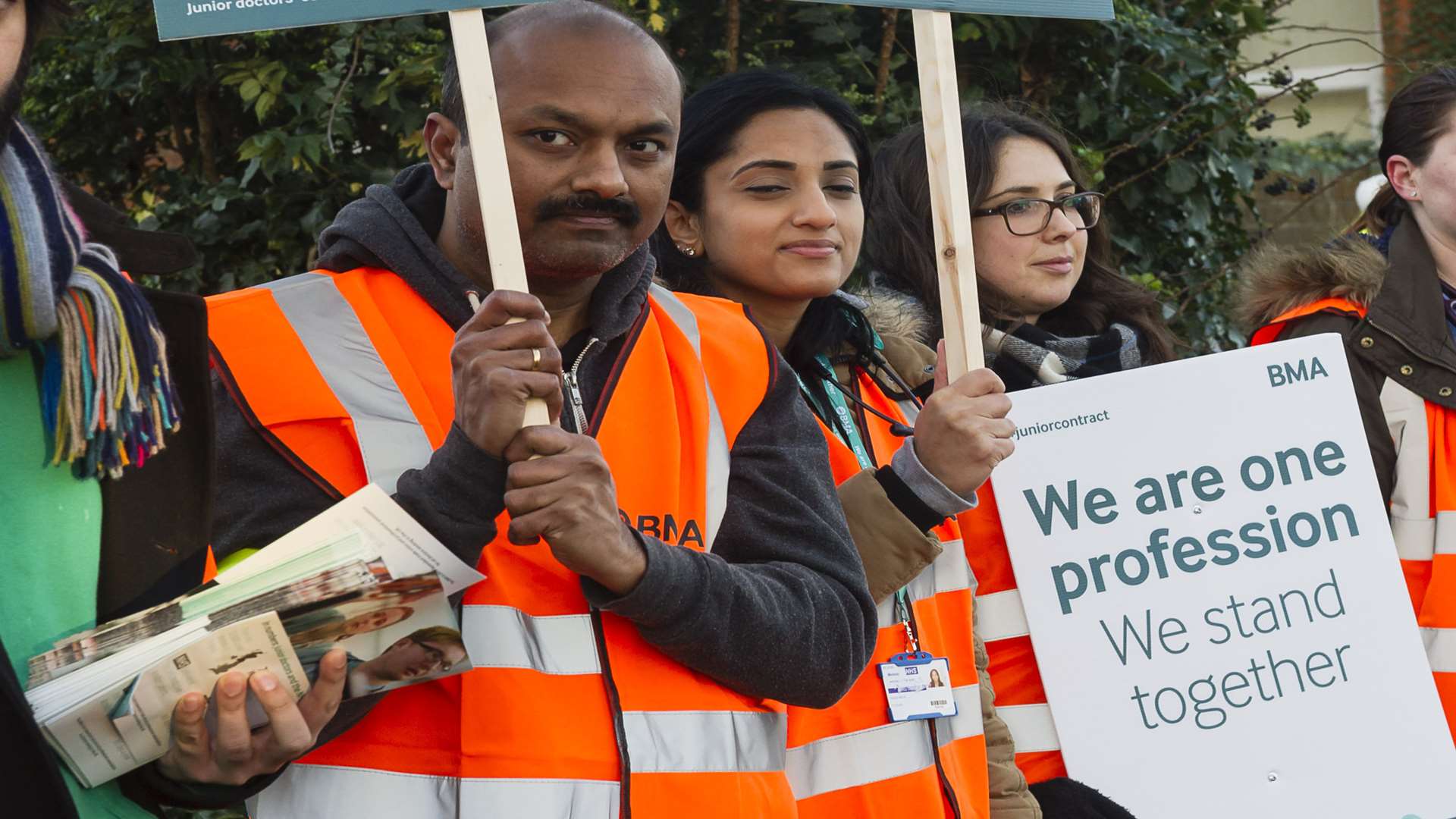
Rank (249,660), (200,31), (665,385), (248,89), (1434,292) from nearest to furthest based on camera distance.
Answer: (249,660), (200,31), (665,385), (1434,292), (248,89)

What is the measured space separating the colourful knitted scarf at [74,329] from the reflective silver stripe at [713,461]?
0.80 m

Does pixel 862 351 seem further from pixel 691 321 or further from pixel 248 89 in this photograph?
pixel 248 89

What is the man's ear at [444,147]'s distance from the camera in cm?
254

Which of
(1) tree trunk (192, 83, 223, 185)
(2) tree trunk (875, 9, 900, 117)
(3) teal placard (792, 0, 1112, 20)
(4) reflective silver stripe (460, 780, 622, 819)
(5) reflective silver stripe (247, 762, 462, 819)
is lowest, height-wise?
(4) reflective silver stripe (460, 780, 622, 819)

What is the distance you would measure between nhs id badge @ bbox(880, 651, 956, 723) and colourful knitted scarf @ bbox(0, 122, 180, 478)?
147 centimetres

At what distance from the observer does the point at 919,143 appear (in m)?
4.00

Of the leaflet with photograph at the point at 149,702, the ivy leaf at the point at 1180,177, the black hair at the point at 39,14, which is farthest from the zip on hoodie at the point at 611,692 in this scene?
the ivy leaf at the point at 1180,177

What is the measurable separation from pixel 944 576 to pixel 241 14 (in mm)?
1755

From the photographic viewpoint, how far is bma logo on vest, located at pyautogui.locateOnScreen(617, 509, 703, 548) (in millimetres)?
2387

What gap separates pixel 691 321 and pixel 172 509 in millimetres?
939

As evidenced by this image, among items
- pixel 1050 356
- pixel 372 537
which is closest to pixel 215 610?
pixel 372 537

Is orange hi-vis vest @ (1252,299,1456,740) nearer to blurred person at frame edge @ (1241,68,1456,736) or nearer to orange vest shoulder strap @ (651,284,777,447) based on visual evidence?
blurred person at frame edge @ (1241,68,1456,736)

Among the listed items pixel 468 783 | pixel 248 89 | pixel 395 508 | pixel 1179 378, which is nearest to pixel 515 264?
pixel 395 508

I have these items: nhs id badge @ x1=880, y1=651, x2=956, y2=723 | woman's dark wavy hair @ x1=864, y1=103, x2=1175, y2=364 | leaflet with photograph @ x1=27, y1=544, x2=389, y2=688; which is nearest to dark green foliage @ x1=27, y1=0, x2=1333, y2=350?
woman's dark wavy hair @ x1=864, y1=103, x2=1175, y2=364
